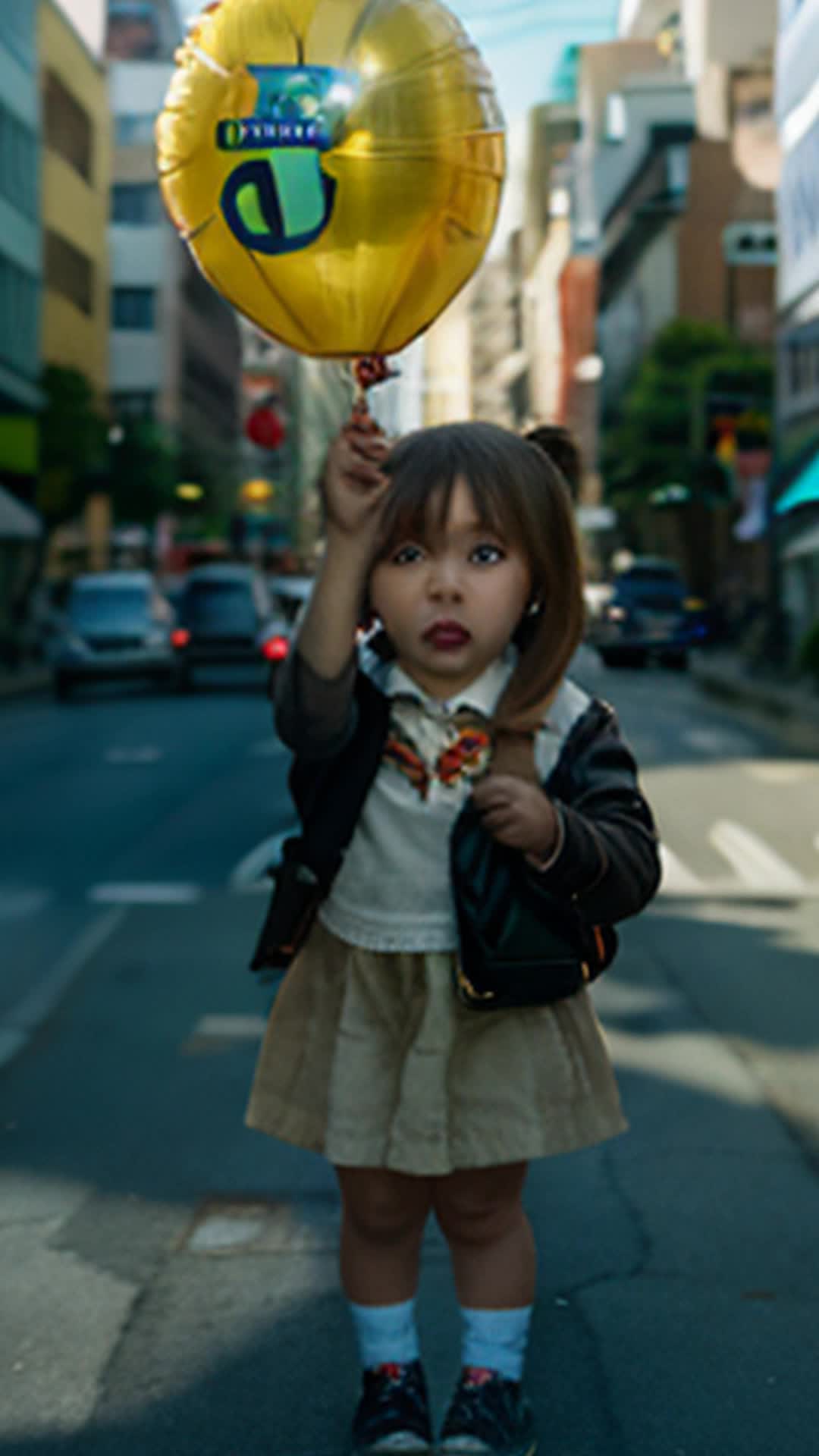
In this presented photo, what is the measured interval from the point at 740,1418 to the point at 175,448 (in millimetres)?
50446

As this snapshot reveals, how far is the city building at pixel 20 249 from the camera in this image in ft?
134

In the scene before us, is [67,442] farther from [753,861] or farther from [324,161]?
[324,161]

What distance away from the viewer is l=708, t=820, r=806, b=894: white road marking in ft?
31.5

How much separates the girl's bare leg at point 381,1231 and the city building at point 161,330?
4553 centimetres

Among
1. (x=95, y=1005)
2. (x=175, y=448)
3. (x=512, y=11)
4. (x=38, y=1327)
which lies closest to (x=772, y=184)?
(x=95, y=1005)

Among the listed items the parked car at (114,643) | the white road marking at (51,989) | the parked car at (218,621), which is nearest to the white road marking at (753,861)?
the white road marking at (51,989)

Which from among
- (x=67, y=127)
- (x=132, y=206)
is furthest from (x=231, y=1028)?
(x=132, y=206)

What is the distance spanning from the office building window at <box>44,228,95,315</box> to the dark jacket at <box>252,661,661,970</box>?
162ft

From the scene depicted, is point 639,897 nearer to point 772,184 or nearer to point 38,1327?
point 38,1327

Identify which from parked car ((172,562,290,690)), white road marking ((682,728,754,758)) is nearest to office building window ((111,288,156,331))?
parked car ((172,562,290,690))

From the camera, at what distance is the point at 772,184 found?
10398 mm

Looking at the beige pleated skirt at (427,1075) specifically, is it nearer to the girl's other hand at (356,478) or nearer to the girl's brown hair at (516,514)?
the girl's brown hair at (516,514)

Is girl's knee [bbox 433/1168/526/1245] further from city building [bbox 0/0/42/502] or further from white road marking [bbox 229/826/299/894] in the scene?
city building [bbox 0/0/42/502]

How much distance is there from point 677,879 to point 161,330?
220 ft
